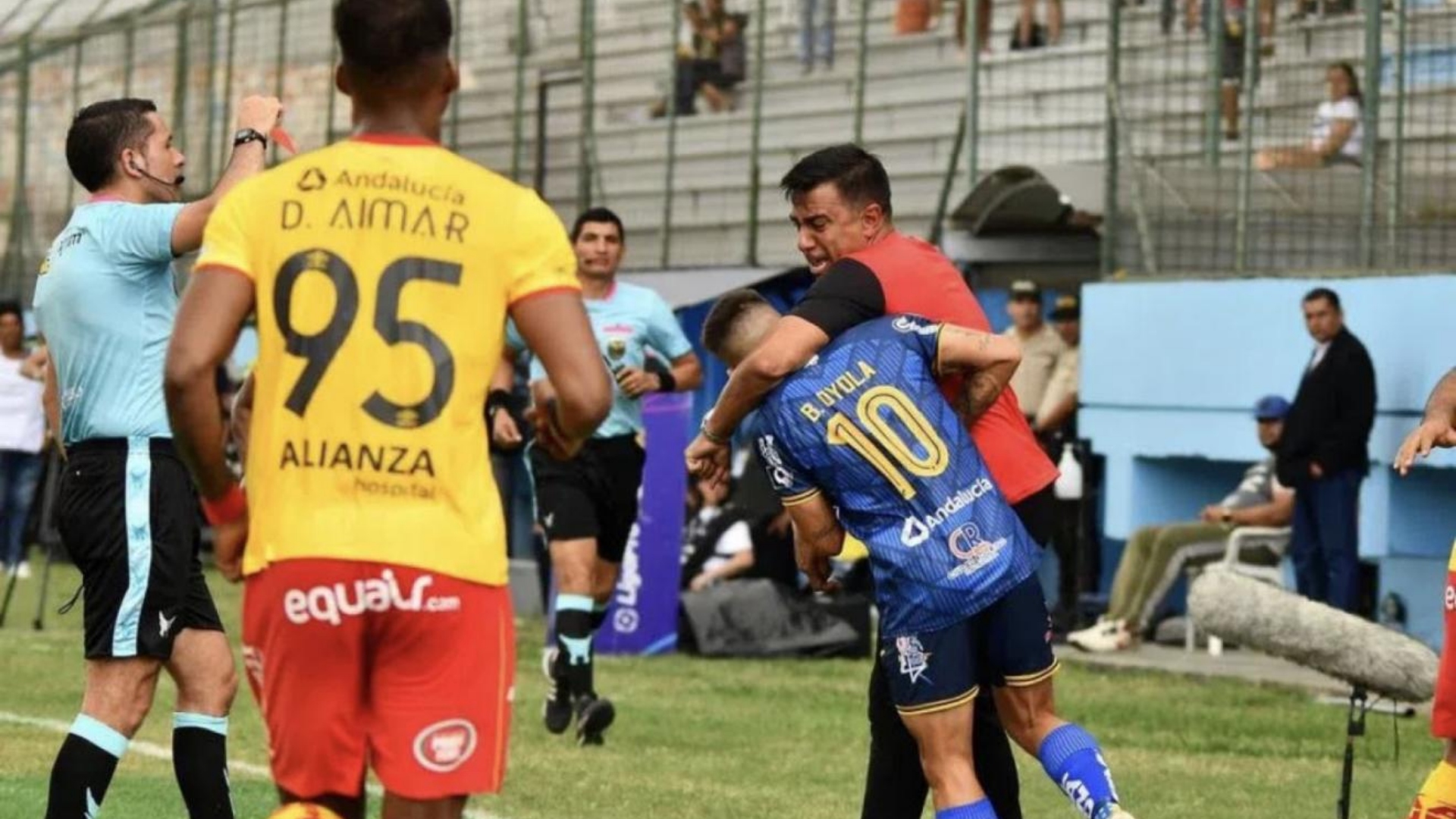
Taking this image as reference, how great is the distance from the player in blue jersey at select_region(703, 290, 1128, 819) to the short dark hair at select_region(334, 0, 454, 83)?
2.24 metres

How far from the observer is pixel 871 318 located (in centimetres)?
741

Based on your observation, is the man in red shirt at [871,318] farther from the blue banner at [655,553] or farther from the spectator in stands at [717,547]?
the spectator in stands at [717,547]

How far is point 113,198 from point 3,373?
15788 millimetres

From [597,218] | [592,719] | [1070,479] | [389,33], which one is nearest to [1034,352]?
[1070,479]

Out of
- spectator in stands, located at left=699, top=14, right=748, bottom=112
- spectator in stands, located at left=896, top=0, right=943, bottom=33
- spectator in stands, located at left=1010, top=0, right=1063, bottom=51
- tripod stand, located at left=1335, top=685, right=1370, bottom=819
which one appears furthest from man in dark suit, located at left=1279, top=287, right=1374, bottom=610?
spectator in stands, located at left=699, top=14, right=748, bottom=112

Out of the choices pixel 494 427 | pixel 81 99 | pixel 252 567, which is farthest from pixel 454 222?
pixel 81 99

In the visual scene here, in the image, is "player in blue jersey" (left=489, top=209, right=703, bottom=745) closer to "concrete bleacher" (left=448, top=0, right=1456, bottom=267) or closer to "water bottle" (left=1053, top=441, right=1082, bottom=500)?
"concrete bleacher" (left=448, top=0, right=1456, bottom=267)

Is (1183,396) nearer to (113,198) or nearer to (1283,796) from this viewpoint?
(1283,796)

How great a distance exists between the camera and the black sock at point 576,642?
40.3 ft

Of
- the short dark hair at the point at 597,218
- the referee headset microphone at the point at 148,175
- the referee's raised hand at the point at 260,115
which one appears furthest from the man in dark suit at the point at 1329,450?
the referee's raised hand at the point at 260,115

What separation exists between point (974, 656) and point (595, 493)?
557 cm

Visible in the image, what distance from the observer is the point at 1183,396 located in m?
18.8

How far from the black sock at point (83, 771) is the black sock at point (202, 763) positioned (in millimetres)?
291

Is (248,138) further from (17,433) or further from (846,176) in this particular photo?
(17,433)
